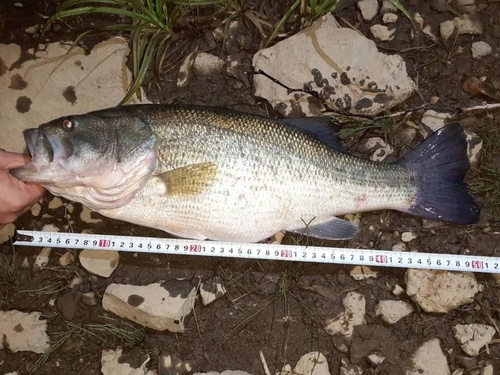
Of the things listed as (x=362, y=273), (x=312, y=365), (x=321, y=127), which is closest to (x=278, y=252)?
(x=362, y=273)

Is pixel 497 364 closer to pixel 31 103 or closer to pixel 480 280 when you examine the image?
pixel 480 280

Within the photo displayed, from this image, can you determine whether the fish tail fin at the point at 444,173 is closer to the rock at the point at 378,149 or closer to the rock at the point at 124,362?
the rock at the point at 378,149

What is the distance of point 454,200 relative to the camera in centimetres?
385

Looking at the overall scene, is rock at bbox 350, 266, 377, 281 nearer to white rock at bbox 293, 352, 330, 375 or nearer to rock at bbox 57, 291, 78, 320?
white rock at bbox 293, 352, 330, 375

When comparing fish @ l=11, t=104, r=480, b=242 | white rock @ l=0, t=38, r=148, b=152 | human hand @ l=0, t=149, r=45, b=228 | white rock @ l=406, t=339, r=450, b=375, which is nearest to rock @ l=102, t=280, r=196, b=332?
fish @ l=11, t=104, r=480, b=242

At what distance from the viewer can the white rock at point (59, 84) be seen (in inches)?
168

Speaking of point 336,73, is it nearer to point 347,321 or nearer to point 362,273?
point 362,273

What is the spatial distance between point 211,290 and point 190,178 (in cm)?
112

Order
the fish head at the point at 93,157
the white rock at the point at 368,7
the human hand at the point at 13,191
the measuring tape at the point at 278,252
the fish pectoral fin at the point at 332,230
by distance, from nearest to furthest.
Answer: the fish head at the point at 93,157
the human hand at the point at 13,191
the fish pectoral fin at the point at 332,230
the measuring tape at the point at 278,252
the white rock at the point at 368,7

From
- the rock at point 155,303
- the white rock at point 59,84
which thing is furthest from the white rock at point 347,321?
the white rock at point 59,84

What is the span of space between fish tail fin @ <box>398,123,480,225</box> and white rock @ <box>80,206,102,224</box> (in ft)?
8.71

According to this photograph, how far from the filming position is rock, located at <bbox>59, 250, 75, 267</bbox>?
4156 millimetres

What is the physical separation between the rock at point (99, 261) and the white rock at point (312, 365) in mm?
1772

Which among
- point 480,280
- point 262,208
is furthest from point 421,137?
point 262,208
